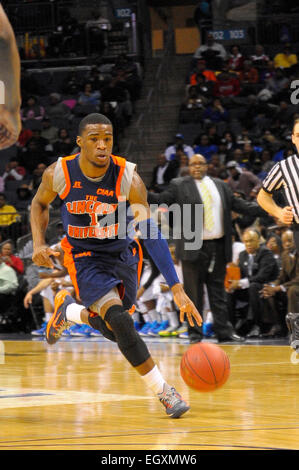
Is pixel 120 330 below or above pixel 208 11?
below

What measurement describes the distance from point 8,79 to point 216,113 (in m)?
15.8

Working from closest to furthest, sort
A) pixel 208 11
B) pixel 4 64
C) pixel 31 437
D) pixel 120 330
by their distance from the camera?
pixel 4 64
pixel 31 437
pixel 120 330
pixel 208 11

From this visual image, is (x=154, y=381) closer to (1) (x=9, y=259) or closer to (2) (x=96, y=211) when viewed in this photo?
(2) (x=96, y=211)

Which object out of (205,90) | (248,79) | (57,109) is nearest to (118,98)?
(57,109)

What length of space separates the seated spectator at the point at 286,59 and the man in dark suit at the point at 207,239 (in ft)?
30.9

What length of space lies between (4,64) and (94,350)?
26.6 ft

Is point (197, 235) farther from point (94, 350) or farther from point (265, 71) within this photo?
point (265, 71)

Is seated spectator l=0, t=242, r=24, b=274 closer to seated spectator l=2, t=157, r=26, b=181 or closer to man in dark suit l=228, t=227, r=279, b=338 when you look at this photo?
man in dark suit l=228, t=227, r=279, b=338

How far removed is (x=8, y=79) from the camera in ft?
5.97

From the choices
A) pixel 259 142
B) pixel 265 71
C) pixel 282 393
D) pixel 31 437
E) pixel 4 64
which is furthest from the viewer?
pixel 265 71

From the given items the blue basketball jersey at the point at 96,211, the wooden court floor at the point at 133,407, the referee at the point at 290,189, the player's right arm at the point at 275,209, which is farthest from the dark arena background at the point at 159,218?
the player's right arm at the point at 275,209

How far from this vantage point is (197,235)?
969cm

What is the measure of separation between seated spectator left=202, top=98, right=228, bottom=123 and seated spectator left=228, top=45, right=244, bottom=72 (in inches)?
55.9
